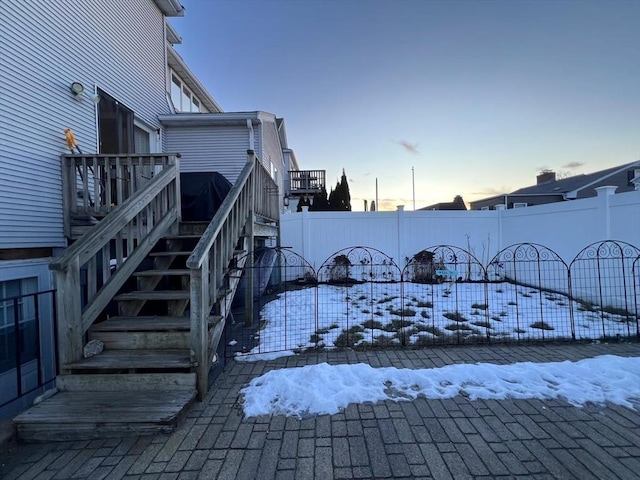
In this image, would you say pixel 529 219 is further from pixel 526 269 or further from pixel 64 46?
pixel 64 46

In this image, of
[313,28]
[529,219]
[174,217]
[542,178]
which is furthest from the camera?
[542,178]

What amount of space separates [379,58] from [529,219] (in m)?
5.99

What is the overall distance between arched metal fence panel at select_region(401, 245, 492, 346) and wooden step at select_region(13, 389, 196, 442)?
300cm

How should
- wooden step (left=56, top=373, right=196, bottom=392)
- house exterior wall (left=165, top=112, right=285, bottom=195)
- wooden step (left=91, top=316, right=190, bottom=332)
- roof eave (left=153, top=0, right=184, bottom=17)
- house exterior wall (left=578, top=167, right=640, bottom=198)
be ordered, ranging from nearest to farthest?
wooden step (left=56, top=373, right=196, bottom=392), wooden step (left=91, top=316, right=190, bottom=332), roof eave (left=153, top=0, right=184, bottom=17), house exterior wall (left=165, top=112, right=285, bottom=195), house exterior wall (left=578, top=167, right=640, bottom=198)

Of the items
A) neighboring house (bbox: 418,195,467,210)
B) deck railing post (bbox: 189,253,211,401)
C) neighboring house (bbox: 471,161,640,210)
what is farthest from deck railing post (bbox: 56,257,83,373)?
neighboring house (bbox: 418,195,467,210)

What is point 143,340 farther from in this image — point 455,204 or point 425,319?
point 455,204

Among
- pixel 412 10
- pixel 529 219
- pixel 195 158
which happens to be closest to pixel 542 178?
pixel 529 219

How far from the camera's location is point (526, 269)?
318 inches

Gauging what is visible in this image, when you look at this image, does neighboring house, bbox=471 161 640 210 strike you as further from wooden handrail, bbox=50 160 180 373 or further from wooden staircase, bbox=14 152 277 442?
wooden staircase, bbox=14 152 277 442

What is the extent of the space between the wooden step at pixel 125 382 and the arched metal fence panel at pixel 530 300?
4087 mm

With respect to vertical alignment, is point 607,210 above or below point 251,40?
below

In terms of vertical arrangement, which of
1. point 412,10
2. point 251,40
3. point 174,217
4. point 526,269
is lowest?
point 526,269

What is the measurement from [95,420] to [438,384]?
2.90 m

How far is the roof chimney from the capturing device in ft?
86.1
